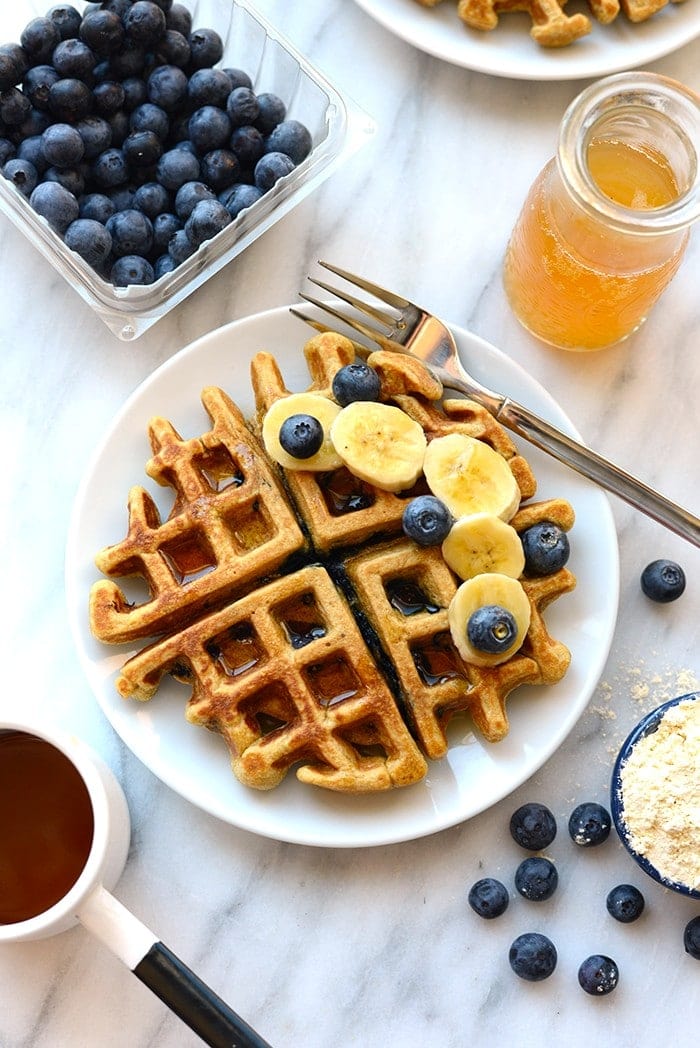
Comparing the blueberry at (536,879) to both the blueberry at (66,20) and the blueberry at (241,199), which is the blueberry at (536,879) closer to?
the blueberry at (241,199)

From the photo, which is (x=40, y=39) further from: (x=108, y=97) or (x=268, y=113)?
(x=268, y=113)

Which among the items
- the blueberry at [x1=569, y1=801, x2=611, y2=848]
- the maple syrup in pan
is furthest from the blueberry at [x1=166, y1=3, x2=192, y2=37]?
the blueberry at [x1=569, y1=801, x2=611, y2=848]

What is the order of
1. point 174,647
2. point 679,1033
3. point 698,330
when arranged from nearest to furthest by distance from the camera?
point 174,647 < point 679,1033 < point 698,330

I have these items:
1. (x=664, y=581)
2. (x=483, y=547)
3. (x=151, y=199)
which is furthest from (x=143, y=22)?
(x=664, y=581)

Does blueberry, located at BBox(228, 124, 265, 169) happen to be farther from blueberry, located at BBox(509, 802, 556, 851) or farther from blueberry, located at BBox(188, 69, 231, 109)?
blueberry, located at BBox(509, 802, 556, 851)

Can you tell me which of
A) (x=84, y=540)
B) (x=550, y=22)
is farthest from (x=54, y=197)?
(x=550, y=22)

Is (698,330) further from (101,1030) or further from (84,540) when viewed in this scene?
(101,1030)
